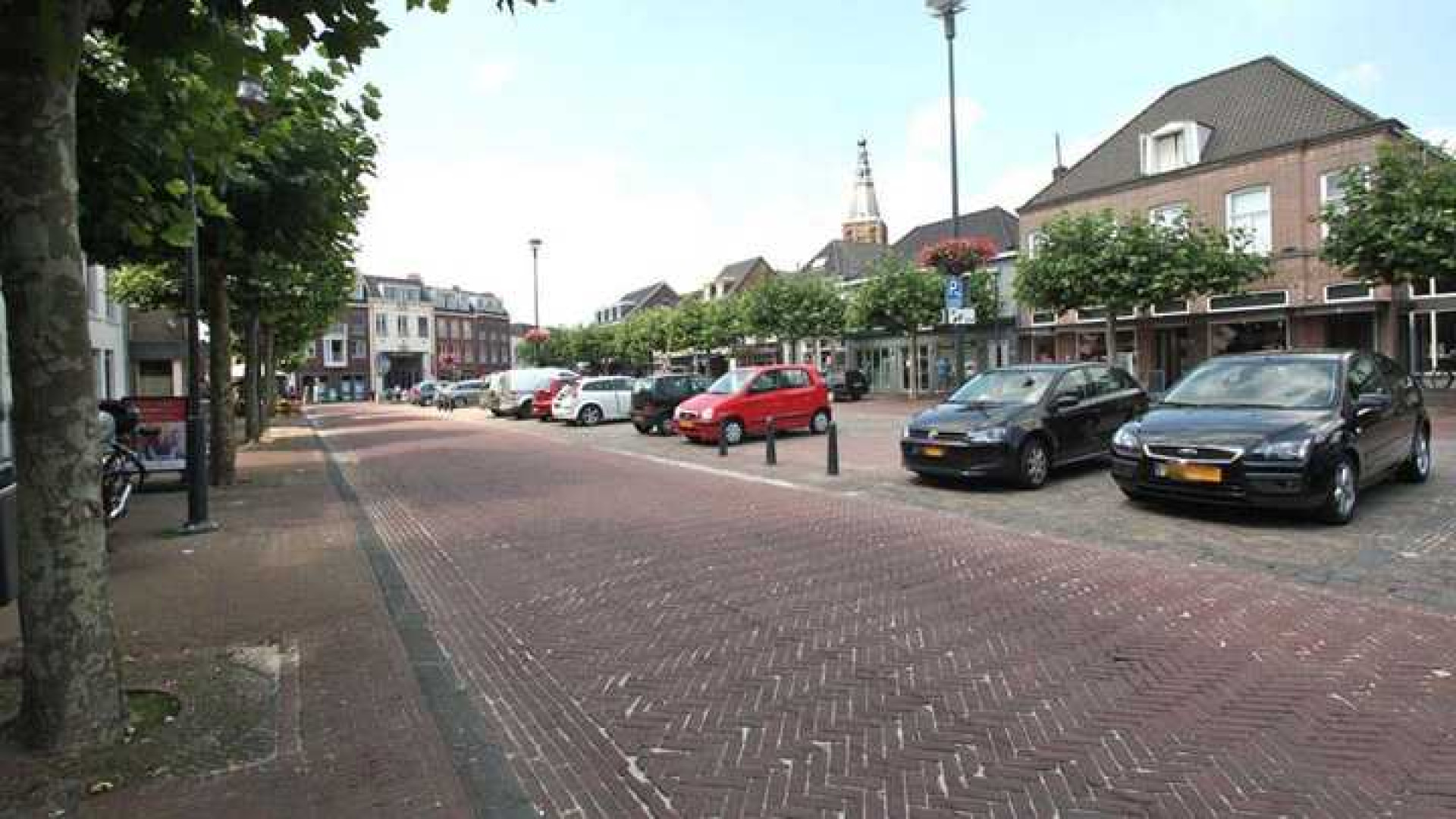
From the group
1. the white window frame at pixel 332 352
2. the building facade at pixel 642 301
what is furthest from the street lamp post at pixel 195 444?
the white window frame at pixel 332 352

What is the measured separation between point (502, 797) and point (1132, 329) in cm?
3191

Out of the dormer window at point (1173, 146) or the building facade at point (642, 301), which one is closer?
the dormer window at point (1173, 146)

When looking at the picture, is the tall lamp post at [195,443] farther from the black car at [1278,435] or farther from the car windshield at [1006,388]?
the black car at [1278,435]

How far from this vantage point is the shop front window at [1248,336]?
2703 centimetres

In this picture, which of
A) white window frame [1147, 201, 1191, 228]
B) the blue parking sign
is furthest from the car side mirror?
white window frame [1147, 201, 1191, 228]

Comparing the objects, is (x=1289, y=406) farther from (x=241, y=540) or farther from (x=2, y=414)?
(x=2, y=414)

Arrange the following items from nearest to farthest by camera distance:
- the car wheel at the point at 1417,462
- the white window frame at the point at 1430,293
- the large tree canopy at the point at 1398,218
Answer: the car wheel at the point at 1417,462 → the large tree canopy at the point at 1398,218 → the white window frame at the point at 1430,293

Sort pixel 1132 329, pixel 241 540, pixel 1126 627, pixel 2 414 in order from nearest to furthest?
pixel 1126 627
pixel 241 540
pixel 2 414
pixel 1132 329

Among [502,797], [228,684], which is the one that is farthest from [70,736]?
[502,797]

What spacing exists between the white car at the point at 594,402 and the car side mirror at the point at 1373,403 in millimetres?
19544

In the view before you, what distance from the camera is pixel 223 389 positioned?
12.0m

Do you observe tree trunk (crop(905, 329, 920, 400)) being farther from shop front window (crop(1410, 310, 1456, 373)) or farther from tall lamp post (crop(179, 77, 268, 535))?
tall lamp post (crop(179, 77, 268, 535))

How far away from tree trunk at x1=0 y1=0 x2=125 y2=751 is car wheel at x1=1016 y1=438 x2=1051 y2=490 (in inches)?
334

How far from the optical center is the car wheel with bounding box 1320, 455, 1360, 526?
7316 mm
